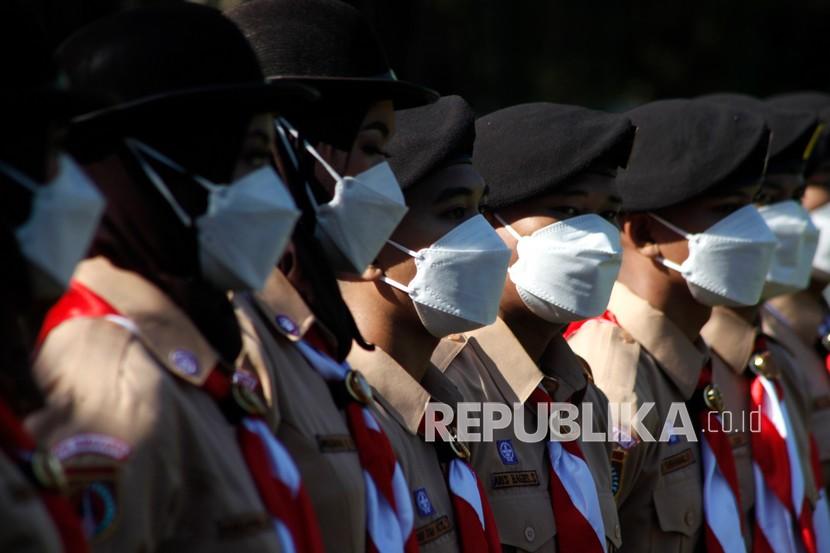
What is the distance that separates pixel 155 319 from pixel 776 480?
3825mm

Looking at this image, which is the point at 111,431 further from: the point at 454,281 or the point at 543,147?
the point at 543,147

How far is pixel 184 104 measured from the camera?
3.20 m

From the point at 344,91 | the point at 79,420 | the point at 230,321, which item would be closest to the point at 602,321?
the point at 344,91

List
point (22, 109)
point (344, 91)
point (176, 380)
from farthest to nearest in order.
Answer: point (344, 91), point (176, 380), point (22, 109)

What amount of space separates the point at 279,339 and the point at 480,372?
5.15 ft

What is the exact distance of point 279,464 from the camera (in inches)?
130

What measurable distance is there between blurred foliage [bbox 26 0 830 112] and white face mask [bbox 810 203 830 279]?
572 centimetres

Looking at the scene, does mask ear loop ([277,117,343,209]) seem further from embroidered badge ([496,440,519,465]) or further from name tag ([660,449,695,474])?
name tag ([660,449,695,474])

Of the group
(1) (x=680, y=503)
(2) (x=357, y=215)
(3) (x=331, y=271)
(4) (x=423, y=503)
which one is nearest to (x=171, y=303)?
(3) (x=331, y=271)

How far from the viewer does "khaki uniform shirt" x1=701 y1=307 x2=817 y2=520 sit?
20.4 ft

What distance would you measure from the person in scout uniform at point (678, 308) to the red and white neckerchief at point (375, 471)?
1894 millimetres

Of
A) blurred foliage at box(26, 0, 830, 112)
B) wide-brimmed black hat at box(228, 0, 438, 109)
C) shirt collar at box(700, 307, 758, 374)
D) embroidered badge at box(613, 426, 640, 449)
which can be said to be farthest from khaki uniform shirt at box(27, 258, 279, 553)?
blurred foliage at box(26, 0, 830, 112)

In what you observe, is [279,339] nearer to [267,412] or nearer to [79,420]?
[267,412]

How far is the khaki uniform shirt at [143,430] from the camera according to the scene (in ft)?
9.33
